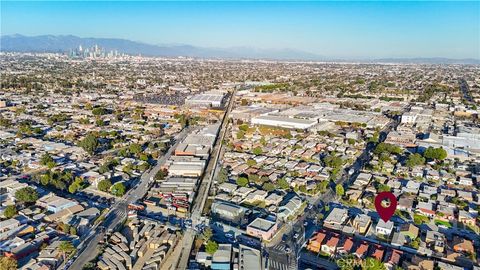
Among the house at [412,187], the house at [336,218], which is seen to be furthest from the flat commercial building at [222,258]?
the house at [412,187]

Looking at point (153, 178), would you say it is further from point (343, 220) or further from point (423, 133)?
point (423, 133)

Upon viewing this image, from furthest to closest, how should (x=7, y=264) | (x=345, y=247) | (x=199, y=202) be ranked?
(x=199, y=202) → (x=345, y=247) → (x=7, y=264)

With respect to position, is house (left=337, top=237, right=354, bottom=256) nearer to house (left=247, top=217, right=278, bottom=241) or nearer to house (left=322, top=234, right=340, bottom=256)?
house (left=322, top=234, right=340, bottom=256)

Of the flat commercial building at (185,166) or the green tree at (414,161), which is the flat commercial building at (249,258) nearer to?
the flat commercial building at (185,166)

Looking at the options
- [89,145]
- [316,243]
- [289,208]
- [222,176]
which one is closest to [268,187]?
[289,208]

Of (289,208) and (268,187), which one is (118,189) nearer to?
(268,187)

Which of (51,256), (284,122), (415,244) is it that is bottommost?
(51,256)
